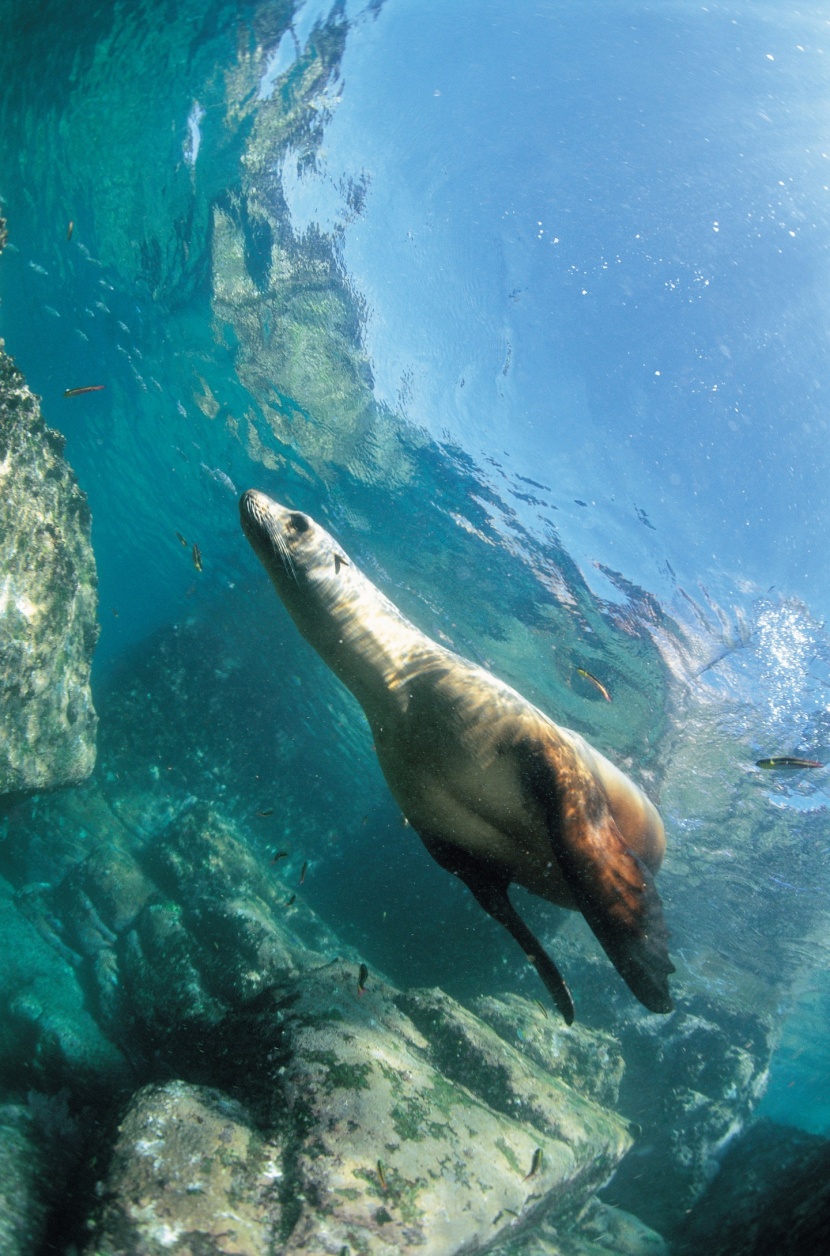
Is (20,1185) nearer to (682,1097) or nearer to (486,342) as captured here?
(486,342)

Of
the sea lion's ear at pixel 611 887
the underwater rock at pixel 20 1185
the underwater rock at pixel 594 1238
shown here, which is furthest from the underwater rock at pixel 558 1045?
the sea lion's ear at pixel 611 887

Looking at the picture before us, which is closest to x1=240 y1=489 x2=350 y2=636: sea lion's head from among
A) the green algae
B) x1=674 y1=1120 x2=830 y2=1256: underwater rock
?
the green algae

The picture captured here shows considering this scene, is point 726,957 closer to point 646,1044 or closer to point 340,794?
point 646,1044

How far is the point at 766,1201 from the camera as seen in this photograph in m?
4.93

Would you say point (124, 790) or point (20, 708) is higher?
point (20, 708)

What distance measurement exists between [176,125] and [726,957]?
2779 centimetres

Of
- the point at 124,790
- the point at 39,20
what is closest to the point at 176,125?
the point at 39,20

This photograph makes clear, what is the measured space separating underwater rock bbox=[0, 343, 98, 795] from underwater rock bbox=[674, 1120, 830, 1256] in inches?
296

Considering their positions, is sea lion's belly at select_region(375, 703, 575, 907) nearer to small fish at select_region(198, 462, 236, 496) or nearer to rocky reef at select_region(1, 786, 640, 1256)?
rocky reef at select_region(1, 786, 640, 1256)

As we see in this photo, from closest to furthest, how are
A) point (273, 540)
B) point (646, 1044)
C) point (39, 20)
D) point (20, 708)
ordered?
point (273, 540)
point (20, 708)
point (39, 20)
point (646, 1044)

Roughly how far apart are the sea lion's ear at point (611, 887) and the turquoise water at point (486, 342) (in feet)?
23.6

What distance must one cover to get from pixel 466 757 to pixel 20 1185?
3795 mm

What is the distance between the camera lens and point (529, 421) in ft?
29.8

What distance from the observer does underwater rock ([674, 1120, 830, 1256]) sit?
3021 millimetres
